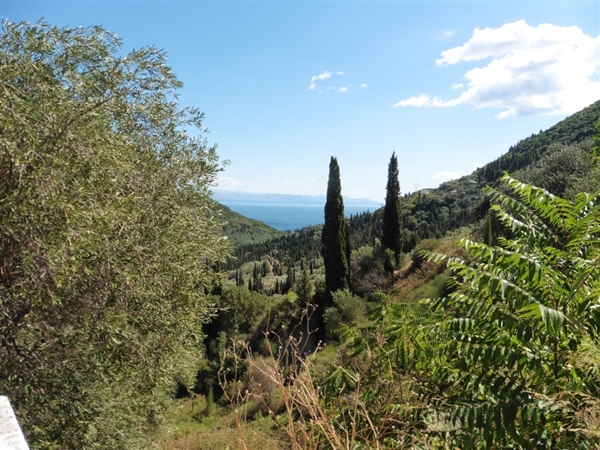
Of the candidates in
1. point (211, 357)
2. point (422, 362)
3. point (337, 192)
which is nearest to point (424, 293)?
point (337, 192)

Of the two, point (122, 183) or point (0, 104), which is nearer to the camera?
point (0, 104)

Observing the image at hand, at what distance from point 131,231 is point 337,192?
2577 centimetres

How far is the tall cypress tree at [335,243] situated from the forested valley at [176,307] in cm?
2074

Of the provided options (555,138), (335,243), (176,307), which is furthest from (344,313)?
(555,138)

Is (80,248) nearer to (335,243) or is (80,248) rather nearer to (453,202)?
(335,243)

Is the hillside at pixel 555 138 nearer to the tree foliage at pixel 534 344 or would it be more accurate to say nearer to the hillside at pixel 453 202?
the hillside at pixel 453 202

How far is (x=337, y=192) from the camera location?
30781mm

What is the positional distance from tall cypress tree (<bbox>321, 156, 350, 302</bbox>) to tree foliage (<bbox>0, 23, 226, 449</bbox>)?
73.8 feet

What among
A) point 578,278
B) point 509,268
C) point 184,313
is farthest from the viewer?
point 184,313

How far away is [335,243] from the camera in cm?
2952

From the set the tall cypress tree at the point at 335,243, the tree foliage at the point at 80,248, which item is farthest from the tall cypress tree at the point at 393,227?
the tree foliage at the point at 80,248

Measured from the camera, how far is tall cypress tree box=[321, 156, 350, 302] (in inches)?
1148

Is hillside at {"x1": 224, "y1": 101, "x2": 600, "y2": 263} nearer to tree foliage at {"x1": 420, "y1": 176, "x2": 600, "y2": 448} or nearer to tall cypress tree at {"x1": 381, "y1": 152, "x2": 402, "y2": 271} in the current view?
tall cypress tree at {"x1": 381, "y1": 152, "x2": 402, "y2": 271}

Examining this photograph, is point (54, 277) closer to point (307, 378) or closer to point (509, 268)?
point (307, 378)
